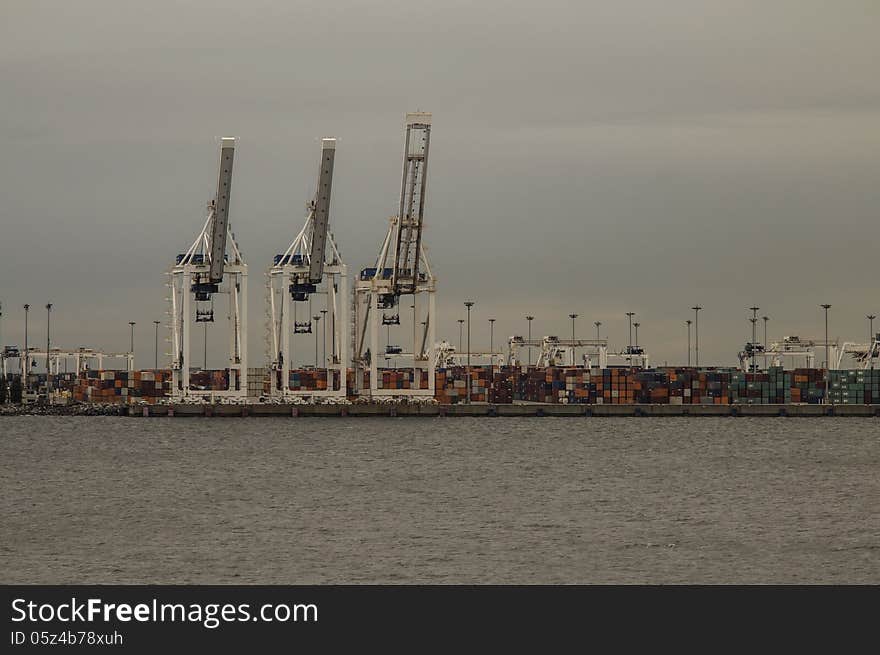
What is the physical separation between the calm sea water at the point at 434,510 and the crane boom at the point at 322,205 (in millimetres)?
21374

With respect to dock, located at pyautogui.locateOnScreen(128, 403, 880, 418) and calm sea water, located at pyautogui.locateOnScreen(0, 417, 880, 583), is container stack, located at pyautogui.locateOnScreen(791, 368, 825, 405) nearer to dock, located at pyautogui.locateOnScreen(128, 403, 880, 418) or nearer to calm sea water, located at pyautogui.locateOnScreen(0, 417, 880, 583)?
dock, located at pyautogui.locateOnScreen(128, 403, 880, 418)

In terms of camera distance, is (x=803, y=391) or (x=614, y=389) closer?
(x=614, y=389)

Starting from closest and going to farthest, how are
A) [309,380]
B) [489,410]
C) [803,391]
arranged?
[489,410]
[309,380]
[803,391]

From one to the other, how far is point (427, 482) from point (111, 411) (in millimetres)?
76791

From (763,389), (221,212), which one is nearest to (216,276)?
(221,212)

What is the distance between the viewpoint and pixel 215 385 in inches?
5955

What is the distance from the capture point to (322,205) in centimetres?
11256

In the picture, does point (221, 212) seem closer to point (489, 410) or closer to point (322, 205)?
point (322, 205)

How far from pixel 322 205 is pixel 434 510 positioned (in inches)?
2553

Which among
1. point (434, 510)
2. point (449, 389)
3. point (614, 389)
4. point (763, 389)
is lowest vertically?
point (434, 510)

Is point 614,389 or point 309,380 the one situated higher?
point 309,380

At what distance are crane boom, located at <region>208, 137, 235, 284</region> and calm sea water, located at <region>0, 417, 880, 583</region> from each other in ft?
67.5

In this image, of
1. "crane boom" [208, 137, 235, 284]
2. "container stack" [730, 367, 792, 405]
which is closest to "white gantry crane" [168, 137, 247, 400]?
"crane boom" [208, 137, 235, 284]
